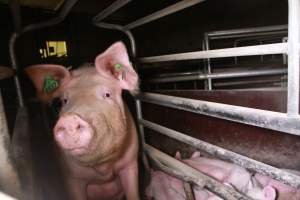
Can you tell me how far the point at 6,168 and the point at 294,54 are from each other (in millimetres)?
1032

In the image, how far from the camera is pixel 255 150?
1.99m

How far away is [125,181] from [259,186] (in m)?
1.01

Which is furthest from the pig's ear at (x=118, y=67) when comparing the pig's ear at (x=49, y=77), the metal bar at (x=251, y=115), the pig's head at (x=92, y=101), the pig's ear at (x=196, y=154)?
the pig's ear at (x=196, y=154)

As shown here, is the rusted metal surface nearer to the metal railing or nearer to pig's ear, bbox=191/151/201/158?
pig's ear, bbox=191/151/201/158

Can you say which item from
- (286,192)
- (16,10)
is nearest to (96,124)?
(16,10)

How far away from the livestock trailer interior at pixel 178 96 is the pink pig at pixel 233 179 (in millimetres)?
65

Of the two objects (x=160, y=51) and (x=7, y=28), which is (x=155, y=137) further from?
(x=160, y=51)

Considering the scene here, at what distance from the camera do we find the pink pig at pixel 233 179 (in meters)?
1.78

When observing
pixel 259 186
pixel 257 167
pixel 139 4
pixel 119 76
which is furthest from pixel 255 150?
pixel 139 4

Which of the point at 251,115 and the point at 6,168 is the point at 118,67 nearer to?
the point at 251,115

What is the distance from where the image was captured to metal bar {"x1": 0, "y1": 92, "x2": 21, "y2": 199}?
83 centimetres

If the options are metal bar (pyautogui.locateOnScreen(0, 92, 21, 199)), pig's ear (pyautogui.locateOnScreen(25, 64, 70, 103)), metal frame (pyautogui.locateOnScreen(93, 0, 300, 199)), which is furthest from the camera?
pig's ear (pyautogui.locateOnScreen(25, 64, 70, 103))

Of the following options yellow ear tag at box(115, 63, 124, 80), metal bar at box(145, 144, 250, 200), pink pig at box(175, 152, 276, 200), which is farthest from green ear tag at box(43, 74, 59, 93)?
Result: pink pig at box(175, 152, 276, 200)

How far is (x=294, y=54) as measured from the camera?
37.2 inches
